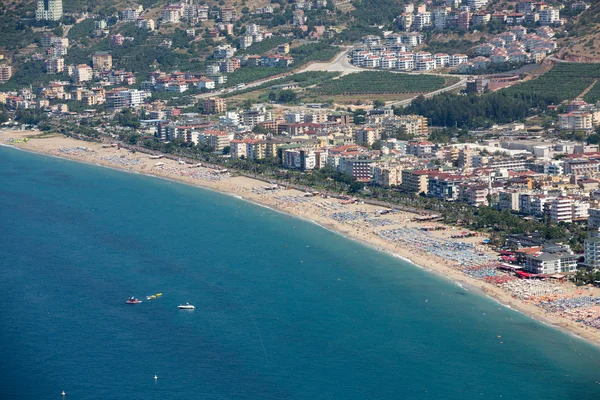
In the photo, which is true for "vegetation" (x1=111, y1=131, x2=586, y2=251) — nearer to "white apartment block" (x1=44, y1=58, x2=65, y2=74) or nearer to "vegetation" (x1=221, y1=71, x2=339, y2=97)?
"vegetation" (x1=221, y1=71, x2=339, y2=97)

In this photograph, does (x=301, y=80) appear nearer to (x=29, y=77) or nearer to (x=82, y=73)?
(x=82, y=73)

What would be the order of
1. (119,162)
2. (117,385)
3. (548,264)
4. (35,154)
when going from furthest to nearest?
(35,154)
(119,162)
(548,264)
(117,385)

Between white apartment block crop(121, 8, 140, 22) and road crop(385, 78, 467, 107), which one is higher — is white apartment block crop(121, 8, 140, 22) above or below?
above

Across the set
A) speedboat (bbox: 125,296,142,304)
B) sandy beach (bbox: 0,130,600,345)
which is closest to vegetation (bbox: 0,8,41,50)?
sandy beach (bbox: 0,130,600,345)

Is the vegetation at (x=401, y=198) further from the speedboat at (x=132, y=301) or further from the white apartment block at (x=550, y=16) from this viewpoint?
the white apartment block at (x=550, y=16)

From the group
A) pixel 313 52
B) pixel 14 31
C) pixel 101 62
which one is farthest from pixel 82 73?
pixel 313 52

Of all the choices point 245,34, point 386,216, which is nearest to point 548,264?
point 386,216

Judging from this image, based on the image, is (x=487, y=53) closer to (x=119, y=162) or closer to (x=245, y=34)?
(x=245, y=34)
